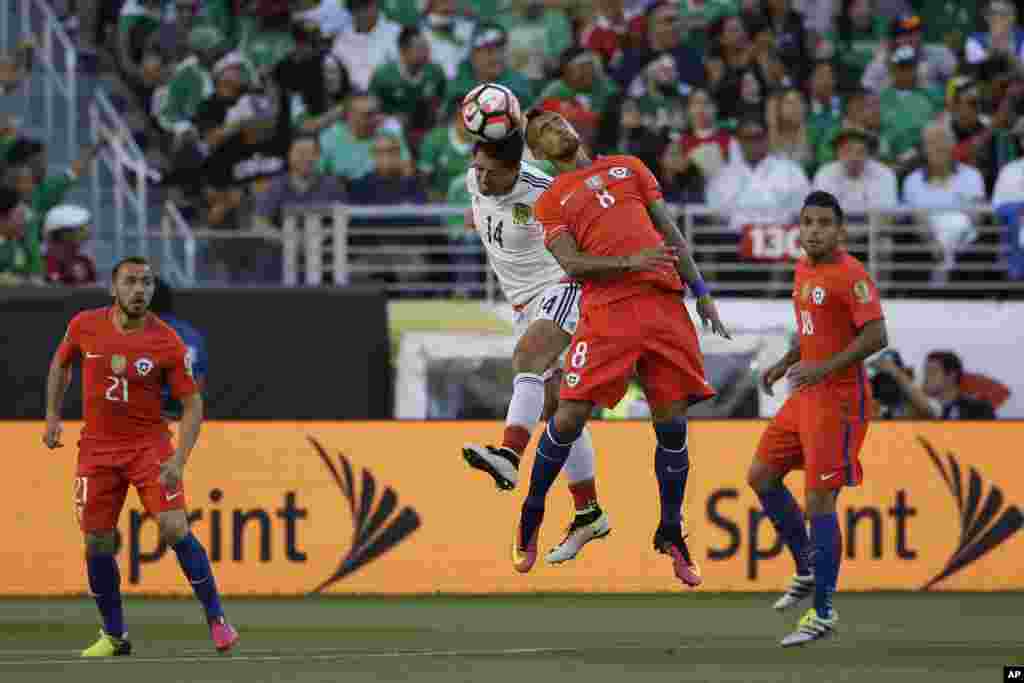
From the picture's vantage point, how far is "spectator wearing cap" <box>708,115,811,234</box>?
66.2 feet

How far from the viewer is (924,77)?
22250 millimetres

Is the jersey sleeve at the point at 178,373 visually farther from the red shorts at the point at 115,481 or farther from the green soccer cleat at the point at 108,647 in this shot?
the green soccer cleat at the point at 108,647

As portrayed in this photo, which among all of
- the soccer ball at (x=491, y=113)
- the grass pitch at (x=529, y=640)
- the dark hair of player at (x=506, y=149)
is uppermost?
the soccer ball at (x=491, y=113)

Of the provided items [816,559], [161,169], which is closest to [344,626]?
[816,559]

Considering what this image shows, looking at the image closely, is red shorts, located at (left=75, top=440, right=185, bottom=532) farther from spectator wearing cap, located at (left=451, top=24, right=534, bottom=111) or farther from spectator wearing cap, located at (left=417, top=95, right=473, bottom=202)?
spectator wearing cap, located at (left=451, top=24, right=534, bottom=111)

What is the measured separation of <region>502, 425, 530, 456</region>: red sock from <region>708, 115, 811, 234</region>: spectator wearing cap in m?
8.44

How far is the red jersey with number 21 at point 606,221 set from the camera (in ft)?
37.4

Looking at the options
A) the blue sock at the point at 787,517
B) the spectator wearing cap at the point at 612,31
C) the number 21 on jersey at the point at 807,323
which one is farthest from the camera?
the spectator wearing cap at the point at 612,31

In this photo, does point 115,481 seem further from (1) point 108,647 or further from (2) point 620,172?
(2) point 620,172

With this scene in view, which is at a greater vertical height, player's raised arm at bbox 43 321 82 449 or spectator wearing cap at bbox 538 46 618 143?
spectator wearing cap at bbox 538 46 618 143

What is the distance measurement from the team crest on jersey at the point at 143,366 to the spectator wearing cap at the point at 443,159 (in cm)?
875

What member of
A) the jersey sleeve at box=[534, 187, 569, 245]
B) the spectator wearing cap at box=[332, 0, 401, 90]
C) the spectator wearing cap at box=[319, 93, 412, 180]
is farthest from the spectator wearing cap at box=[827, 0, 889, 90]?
the jersey sleeve at box=[534, 187, 569, 245]

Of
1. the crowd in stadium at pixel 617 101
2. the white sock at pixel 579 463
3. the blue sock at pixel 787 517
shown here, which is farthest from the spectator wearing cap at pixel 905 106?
the white sock at pixel 579 463

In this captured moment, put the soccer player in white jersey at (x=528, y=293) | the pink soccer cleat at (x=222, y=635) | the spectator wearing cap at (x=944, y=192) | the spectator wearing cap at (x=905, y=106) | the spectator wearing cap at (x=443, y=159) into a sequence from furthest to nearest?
1. the spectator wearing cap at (x=905, y=106)
2. the spectator wearing cap at (x=443, y=159)
3. the spectator wearing cap at (x=944, y=192)
4. the pink soccer cleat at (x=222, y=635)
5. the soccer player in white jersey at (x=528, y=293)
